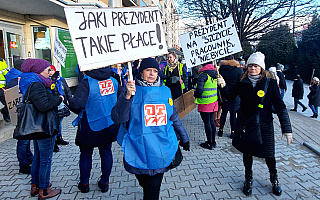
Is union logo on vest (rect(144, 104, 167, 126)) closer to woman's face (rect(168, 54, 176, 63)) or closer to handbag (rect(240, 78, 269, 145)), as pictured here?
handbag (rect(240, 78, 269, 145))

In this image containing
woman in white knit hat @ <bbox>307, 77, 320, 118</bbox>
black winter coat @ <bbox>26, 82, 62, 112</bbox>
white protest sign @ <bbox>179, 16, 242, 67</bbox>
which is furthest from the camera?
woman in white knit hat @ <bbox>307, 77, 320, 118</bbox>

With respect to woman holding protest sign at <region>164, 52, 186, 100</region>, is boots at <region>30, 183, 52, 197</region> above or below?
below

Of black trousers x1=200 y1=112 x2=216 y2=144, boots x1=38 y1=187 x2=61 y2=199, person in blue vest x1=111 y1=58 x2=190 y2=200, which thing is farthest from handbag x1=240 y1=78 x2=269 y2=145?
boots x1=38 y1=187 x2=61 y2=199

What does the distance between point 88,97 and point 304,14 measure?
16.0 metres

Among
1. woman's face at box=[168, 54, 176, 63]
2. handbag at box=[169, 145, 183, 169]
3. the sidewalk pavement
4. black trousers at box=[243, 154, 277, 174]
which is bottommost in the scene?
the sidewalk pavement

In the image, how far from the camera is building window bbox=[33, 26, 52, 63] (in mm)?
9508

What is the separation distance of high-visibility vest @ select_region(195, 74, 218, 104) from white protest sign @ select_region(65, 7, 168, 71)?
2.60 metres

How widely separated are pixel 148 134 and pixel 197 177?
1.89m

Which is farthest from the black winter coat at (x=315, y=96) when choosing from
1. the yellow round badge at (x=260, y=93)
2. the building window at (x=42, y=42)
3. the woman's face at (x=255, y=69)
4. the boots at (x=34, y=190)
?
the building window at (x=42, y=42)

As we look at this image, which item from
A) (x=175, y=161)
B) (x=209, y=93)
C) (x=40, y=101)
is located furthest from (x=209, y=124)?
(x=40, y=101)

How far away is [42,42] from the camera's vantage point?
9.72 metres

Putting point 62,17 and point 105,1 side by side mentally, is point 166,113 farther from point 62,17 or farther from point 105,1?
point 105,1

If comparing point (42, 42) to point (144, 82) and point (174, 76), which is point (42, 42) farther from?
point (144, 82)

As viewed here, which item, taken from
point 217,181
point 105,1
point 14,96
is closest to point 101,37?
point 14,96
